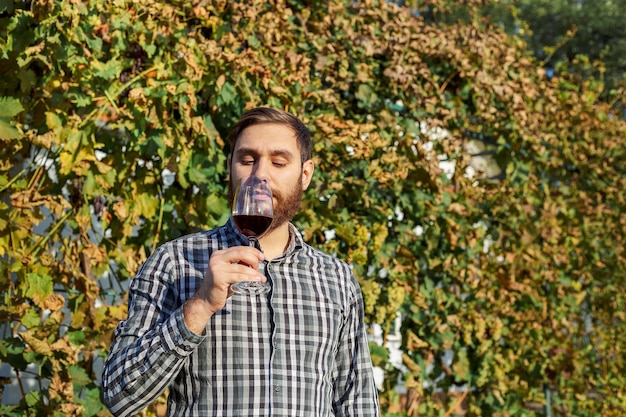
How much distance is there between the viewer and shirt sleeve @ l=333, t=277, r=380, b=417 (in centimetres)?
227

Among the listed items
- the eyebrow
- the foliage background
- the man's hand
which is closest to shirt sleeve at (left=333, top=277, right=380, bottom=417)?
the eyebrow

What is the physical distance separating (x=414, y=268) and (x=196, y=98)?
1512 mm

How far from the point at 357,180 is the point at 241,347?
1.92 m

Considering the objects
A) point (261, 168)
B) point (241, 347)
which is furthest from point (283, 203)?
point (241, 347)

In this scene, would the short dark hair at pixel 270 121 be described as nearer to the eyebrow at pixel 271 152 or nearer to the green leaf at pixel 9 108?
the eyebrow at pixel 271 152

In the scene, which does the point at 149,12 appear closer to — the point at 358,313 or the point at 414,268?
the point at 358,313

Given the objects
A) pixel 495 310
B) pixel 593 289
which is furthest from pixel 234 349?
pixel 593 289

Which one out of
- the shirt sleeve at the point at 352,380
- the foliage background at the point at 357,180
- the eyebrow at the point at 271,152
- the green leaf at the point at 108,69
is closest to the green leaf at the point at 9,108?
the foliage background at the point at 357,180

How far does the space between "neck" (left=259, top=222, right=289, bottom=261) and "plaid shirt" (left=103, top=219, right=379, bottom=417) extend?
0.08 feet

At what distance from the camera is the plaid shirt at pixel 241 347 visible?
73.1 inches

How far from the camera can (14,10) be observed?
2865 millimetres

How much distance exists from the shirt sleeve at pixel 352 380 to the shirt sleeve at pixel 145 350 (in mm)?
530

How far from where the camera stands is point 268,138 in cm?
215

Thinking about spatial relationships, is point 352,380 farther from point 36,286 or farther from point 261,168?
point 36,286
